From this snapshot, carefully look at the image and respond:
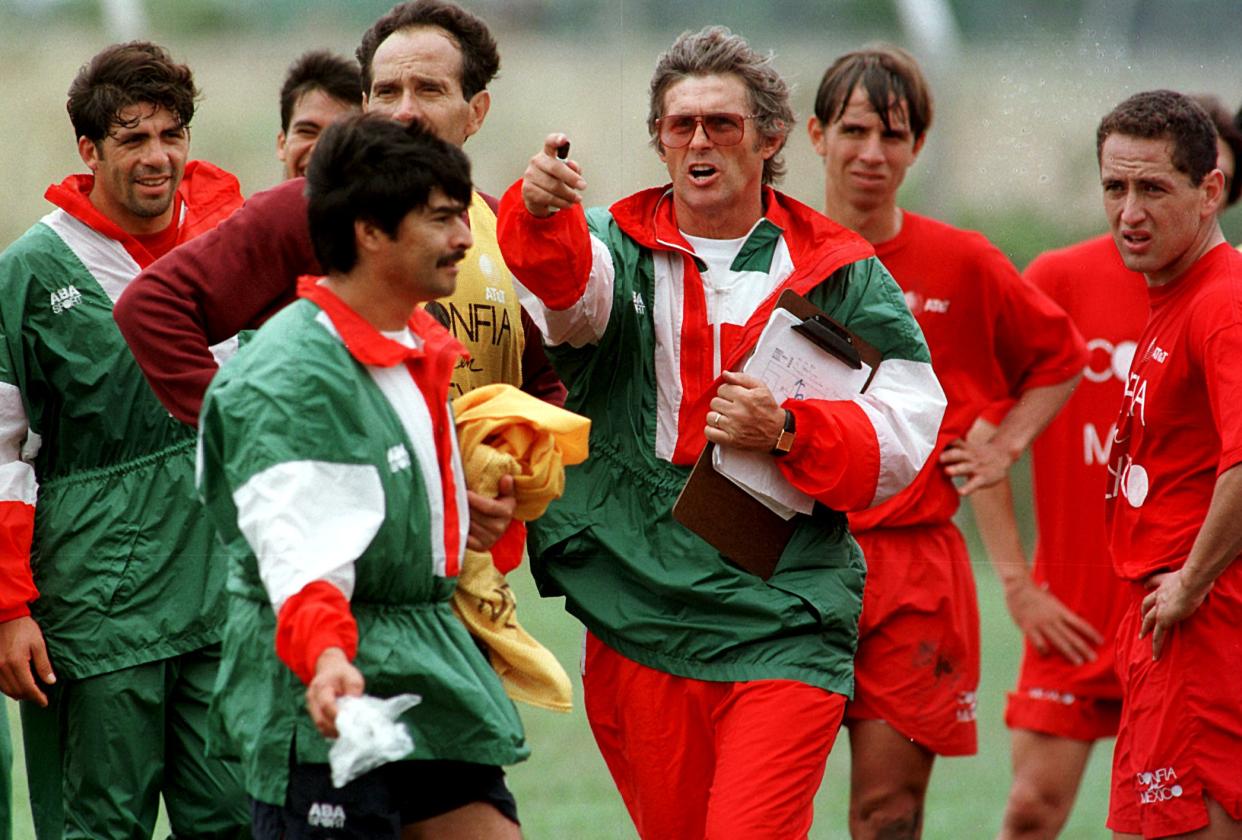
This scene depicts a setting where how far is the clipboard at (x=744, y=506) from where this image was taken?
13.8 ft

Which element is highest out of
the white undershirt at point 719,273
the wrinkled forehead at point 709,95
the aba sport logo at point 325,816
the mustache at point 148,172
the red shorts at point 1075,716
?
the wrinkled forehead at point 709,95

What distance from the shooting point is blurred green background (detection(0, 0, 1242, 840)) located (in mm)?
7633

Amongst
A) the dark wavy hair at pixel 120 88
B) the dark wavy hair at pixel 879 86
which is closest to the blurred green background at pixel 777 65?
the dark wavy hair at pixel 879 86

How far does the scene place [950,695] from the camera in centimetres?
531

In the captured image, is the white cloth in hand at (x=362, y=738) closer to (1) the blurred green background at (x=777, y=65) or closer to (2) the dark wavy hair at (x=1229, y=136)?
(1) the blurred green background at (x=777, y=65)

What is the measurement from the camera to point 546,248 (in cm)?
406

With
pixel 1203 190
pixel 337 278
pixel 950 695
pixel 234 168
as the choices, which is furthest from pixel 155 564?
pixel 234 168

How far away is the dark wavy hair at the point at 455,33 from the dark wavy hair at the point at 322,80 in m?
0.58

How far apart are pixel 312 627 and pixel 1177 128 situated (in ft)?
8.57

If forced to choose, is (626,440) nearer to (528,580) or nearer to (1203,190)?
(1203,190)

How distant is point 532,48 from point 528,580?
4.56 metres

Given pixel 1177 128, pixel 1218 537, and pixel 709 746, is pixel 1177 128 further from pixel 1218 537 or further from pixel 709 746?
pixel 709 746

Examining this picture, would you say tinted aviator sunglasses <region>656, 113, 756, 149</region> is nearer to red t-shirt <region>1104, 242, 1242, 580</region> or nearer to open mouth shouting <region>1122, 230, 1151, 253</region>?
open mouth shouting <region>1122, 230, 1151, 253</region>

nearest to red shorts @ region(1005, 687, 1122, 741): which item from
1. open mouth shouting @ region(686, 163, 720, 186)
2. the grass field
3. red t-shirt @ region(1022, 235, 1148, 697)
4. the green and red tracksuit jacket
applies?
red t-shirt @ region(1022, 235, 1148, 697)
